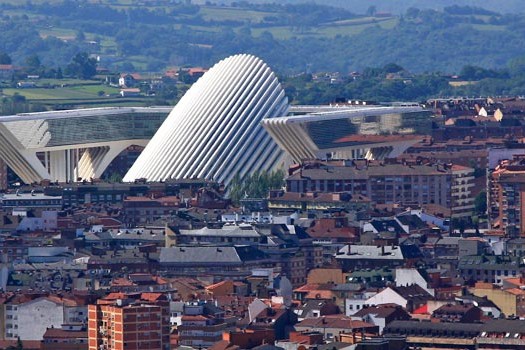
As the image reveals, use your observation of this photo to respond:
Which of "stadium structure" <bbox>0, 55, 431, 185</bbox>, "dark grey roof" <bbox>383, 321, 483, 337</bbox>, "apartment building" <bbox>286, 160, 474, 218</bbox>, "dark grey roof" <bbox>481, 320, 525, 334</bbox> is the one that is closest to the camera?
"dark grey roof" <bbox>481, 320, 525, 334</bbox>

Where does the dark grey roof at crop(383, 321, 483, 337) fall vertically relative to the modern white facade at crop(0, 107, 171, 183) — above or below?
below

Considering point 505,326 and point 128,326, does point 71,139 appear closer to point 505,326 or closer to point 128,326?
point 128,326

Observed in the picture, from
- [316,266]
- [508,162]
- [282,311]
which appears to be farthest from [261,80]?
[282,311]

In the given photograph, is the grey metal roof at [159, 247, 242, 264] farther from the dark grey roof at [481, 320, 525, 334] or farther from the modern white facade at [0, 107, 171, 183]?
the modern white facade at [0, 107, 171, 183]

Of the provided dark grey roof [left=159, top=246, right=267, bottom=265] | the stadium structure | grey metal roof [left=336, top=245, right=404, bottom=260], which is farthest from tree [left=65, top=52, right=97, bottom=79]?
dark grey roof [left=159, top=246, right=267, bottom=265]

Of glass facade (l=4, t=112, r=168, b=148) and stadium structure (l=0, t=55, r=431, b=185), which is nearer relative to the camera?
stadium structure (l=0, t=55, r=431, b=185)

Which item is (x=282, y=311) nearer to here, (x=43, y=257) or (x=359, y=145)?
(x=43, y=257)

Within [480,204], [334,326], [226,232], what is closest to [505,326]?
[334,326]

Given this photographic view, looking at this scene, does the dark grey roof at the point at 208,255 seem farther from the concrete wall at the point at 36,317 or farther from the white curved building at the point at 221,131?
the white curved building at the point at 221,131
